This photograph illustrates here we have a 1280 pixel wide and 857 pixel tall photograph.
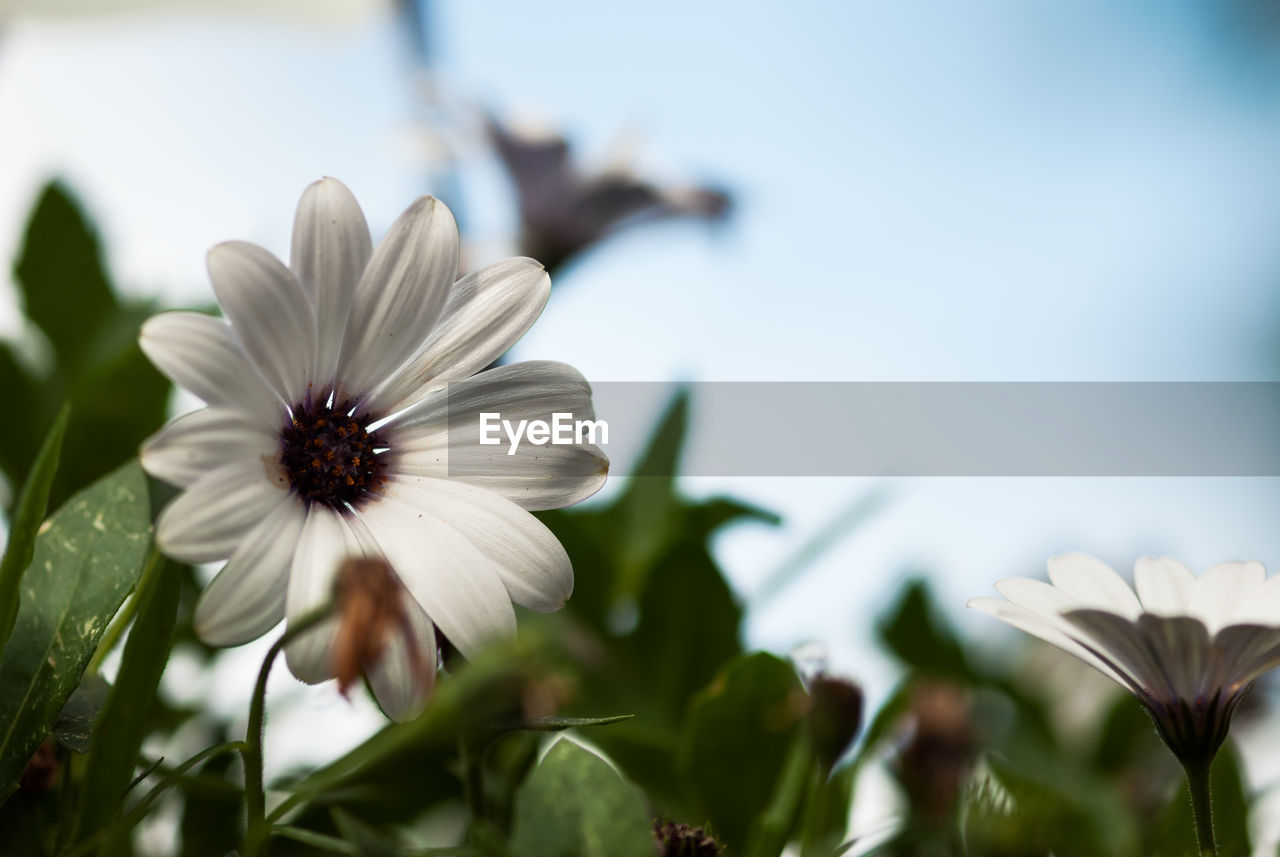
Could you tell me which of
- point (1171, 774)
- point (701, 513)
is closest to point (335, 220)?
point (701, 513)

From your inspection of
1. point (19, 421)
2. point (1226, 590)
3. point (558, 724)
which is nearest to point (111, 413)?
point (19, 421)

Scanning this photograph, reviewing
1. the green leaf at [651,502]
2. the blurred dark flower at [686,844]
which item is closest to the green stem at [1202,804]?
the blurred dark flower at [686,844]

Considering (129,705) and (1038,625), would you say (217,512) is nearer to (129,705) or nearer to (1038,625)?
(129,705)

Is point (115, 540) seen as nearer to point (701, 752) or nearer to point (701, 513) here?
point (701, 752)

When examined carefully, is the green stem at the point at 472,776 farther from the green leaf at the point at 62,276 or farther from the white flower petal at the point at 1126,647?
the green leaf at the point at 62,276

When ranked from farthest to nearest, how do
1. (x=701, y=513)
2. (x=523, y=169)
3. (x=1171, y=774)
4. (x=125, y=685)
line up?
(x=523, y=169)
(x=1171, y=774)
(x=701, y=513)
(x=125, y=685)
